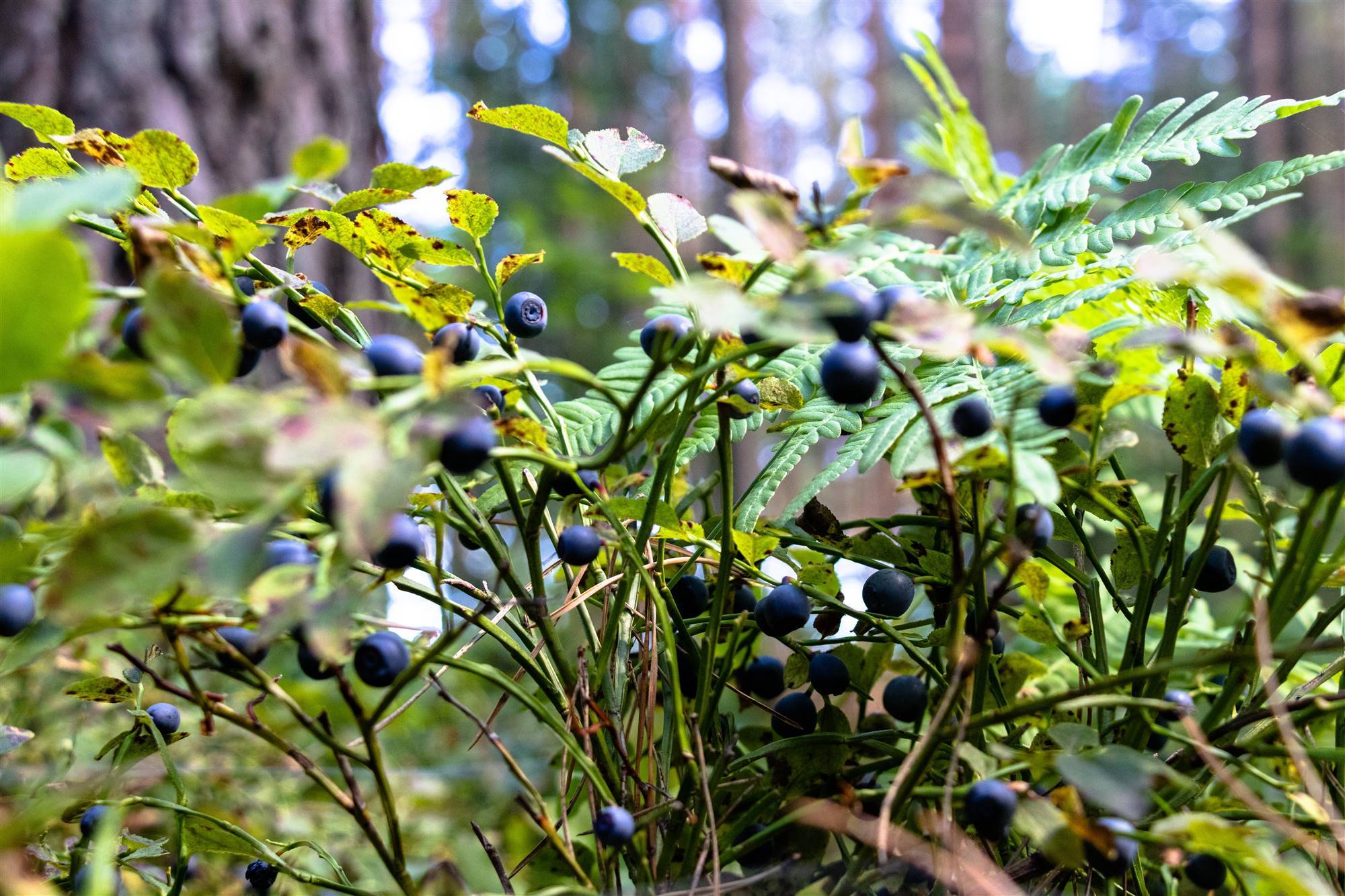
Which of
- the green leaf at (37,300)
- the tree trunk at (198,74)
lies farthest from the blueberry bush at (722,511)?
the tree trunk at (198,74)

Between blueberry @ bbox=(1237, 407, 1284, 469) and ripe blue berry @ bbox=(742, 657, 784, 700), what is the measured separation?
0.31 m

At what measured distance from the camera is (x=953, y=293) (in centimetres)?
61

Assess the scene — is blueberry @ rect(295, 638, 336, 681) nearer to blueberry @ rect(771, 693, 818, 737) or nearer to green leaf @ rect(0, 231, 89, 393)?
green leaf @ rect(0, 231, 89, 393)

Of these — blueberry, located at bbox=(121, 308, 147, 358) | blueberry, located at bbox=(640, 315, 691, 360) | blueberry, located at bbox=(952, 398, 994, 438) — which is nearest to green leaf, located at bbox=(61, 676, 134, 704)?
blueberry, located at bbox=(121, 308, 147, 358)

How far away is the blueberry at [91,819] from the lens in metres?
0.50

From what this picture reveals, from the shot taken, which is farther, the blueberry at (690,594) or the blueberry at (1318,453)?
the blueberry at (690,594)

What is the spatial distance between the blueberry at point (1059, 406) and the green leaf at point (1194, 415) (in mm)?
92

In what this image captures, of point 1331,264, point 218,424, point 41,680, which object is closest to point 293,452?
point 218,424

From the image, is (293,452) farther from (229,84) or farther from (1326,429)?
(229,84)

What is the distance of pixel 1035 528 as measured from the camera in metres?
0.42

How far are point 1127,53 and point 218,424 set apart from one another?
19.6 m

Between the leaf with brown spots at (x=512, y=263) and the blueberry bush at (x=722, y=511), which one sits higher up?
the leaf with brown spots at (x=512, y=263)

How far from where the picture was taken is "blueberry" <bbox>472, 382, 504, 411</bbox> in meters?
0.53

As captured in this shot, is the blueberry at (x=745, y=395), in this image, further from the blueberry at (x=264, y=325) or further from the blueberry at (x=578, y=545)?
→ the blueberry at (x=264, y=325)
